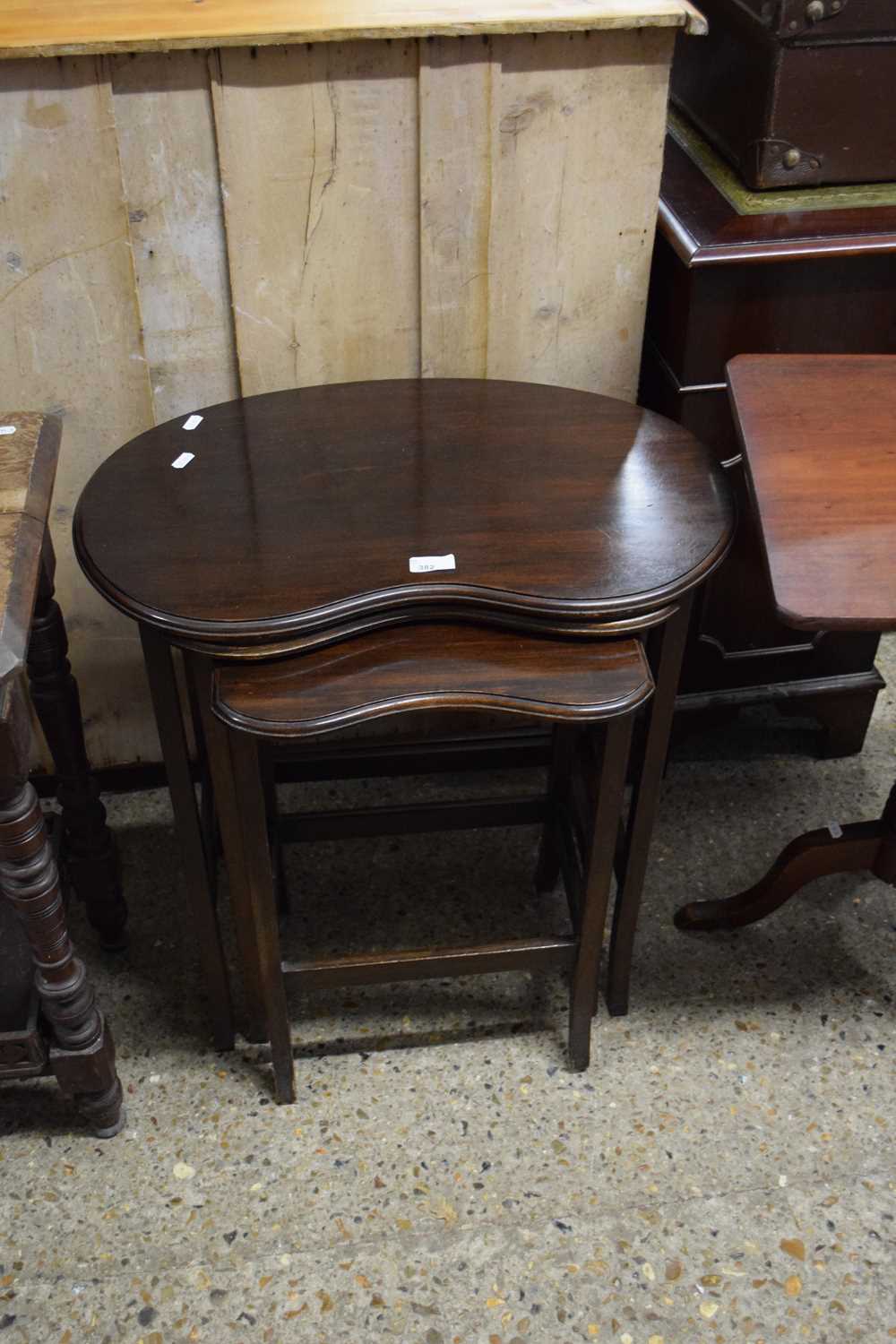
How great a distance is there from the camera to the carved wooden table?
1.50 meters

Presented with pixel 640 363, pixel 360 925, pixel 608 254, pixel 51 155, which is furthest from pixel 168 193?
pixel 360 925

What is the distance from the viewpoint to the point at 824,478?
162 cm

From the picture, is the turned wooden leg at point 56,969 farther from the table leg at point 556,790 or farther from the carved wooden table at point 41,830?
the table leg at point 556,790

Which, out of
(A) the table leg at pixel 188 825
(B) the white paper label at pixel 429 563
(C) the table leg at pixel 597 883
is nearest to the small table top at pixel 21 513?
(A) the table leg at pixel 188 825

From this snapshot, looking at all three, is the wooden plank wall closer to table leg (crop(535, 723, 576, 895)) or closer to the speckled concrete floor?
table leg (crop(535, 723, 576, 895))

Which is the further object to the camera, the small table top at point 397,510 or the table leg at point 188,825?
the table leg at point 188,825

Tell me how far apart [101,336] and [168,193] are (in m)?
0.25

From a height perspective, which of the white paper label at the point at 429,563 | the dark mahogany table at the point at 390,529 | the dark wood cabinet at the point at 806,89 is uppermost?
the dark wood cabinet at the point at 806,89

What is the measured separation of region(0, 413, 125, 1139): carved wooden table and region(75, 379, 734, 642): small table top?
95 millimetres

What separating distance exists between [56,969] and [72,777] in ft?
1.19

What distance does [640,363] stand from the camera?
7.27 feet

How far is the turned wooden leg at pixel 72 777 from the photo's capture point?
1854 millimetres

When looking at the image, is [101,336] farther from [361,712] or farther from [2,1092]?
[2,1092]

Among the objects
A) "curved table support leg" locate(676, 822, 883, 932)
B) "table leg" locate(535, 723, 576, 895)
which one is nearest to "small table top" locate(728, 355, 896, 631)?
"table leg" locate(535, 723, 576, 895)
